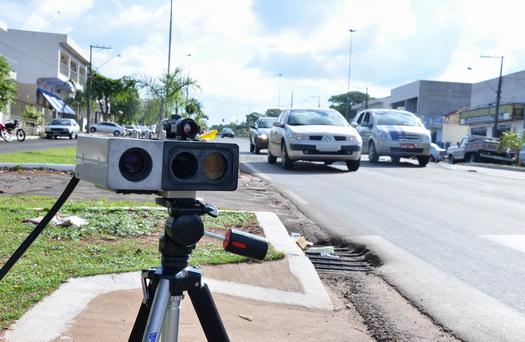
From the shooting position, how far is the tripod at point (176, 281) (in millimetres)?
1970

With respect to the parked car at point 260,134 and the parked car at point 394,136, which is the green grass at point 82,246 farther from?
the parked car at point 260,134

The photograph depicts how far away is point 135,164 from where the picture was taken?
191cm

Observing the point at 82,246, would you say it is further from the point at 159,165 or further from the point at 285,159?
the point at 285,159

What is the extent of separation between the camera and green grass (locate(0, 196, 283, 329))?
4008 mm

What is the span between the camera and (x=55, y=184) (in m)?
9.84

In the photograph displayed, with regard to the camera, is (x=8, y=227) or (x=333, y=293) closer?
(x=333, y=293)

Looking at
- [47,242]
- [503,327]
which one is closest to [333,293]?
[503,327]

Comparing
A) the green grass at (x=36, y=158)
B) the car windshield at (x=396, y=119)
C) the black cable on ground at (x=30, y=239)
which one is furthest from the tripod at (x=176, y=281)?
the car windshield at (x=396, y=119)

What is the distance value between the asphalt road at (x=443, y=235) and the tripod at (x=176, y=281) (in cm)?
218

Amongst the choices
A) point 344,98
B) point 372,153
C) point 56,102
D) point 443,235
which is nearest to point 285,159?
point 372,153

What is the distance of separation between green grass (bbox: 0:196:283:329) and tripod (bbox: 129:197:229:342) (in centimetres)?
165

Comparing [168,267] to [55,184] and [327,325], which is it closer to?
[327,325]

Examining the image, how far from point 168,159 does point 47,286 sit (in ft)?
8.10

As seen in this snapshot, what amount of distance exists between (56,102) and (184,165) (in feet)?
204
